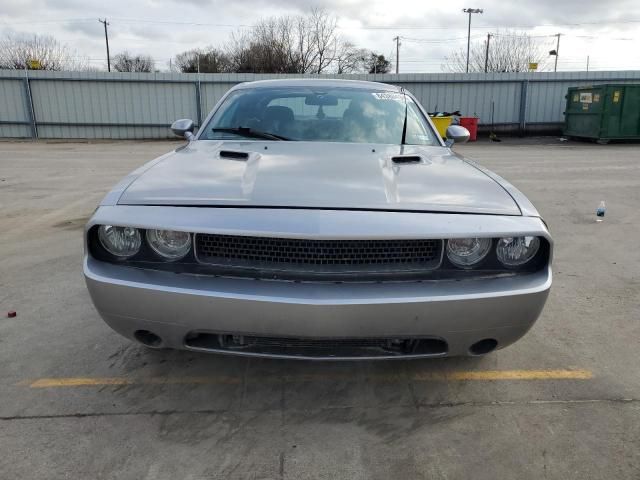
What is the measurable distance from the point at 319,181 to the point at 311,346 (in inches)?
29.4

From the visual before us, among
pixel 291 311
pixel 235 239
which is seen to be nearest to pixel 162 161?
pixel 235 239

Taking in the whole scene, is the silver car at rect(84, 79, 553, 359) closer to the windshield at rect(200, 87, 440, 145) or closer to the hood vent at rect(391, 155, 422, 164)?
the hood vent at rect(391, 155, 422, 164)

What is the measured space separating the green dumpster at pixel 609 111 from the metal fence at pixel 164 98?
2212mm

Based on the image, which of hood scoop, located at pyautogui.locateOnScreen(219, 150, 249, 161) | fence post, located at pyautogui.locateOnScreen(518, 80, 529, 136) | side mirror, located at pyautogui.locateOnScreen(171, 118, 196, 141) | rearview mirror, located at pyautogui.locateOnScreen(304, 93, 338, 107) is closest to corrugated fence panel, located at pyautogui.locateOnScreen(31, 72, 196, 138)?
fence post, located at pyautogui.locateOnScreen(518, 80, 529, 136)

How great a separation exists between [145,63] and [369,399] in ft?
208

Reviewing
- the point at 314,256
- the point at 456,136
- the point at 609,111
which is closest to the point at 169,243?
the point at 314,256

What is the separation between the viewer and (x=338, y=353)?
219cm

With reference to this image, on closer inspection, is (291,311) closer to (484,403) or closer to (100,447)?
(100,447)

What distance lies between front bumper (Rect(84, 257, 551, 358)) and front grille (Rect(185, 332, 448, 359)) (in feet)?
0.19

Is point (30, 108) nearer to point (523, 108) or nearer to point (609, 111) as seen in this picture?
point (523, 108)

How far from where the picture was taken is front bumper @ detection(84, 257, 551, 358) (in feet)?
6.58

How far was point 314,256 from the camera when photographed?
6.97ft

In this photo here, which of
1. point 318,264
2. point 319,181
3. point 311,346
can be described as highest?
point 319,181

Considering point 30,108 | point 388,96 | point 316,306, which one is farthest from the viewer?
point 30,108
